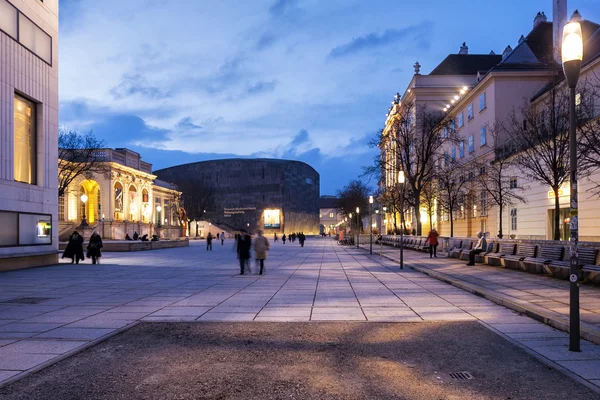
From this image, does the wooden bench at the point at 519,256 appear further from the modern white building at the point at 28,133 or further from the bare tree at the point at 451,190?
the modern white building at the point at 28,133

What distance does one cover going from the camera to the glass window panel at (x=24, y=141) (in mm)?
23172

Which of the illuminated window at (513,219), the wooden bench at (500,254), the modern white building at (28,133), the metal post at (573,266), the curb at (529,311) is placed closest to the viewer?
the metal post at (573,266)

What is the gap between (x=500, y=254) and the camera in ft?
67.8

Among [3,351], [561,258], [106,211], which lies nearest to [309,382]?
[3,351]

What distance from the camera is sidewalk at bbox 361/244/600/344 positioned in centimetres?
853

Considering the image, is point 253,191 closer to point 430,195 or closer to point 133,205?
point 133,205

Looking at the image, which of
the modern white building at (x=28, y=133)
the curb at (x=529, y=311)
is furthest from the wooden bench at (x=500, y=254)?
the modern white building at (x=28, y=133)

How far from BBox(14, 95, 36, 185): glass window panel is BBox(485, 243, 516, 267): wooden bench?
2127cm

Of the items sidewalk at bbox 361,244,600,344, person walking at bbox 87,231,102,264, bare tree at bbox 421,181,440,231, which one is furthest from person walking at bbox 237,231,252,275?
bare tree at bbox 421,181,440,231

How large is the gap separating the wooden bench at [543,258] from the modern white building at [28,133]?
20425mm

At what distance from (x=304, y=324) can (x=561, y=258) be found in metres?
10.7

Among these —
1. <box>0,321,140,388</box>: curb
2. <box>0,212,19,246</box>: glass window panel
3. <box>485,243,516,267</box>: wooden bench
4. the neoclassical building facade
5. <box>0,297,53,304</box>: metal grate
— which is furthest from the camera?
the neoclassical building facade

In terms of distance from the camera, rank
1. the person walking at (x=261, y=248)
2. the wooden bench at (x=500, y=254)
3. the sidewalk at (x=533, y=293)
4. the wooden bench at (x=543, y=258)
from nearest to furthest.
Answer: the sidewalk at (x=533, y=293) → the wooden bench at (x=543, y=258) → the person walking at (x=261, y=248) → the wooden bench at (x=500, y=254)

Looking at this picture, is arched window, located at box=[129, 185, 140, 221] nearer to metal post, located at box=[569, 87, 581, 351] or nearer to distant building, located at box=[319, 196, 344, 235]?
metal post, located at box=[569, 87, 581, 351]
